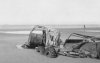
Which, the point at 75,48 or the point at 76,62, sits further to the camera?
the point at 75,48

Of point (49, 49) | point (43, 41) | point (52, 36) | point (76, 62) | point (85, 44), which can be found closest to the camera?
point (76, 62)

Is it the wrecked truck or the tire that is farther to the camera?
the tire

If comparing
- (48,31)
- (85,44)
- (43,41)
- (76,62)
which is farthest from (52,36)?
(76,62)

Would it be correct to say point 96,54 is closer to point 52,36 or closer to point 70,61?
point 70,61

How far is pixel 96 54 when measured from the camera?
53.7 ft

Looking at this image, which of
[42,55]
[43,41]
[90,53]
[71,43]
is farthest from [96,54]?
[43,41]

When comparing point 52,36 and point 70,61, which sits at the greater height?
point 52,36

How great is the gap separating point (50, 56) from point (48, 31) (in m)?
3.93

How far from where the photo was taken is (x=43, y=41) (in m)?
23.0

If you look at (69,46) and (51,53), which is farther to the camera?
(69,46)

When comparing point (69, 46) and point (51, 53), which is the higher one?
point (69, 46)

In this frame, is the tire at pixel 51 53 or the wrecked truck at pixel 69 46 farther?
the tire at pixel 51 53

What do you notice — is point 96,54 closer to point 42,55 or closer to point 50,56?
point 50,56

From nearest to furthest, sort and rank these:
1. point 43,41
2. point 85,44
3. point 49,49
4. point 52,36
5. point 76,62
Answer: point 76,62 < point 85,44 < point 49,49 < point 52,36 < point 43,41
